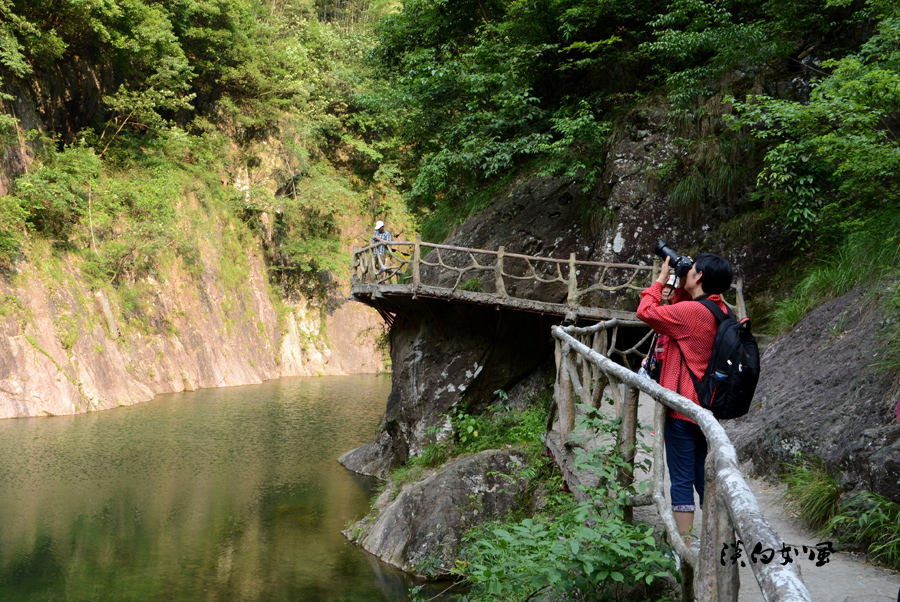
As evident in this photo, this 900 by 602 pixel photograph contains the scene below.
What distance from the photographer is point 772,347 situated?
8.30 meters

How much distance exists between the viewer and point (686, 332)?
Answer: 3496mm

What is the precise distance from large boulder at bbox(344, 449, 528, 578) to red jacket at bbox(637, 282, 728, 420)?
21.3 feet

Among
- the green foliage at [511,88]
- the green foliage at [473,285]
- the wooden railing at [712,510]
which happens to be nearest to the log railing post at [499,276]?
the green foliage at [473,285]

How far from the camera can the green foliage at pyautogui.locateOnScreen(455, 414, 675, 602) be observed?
3.45m

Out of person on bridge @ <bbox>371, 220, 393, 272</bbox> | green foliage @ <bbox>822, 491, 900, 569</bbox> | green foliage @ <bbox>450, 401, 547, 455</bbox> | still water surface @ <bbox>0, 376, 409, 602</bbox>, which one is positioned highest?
person on bridge @ <bbox>371, 220, 393, 272</bbox>

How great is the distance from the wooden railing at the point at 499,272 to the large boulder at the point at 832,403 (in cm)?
385

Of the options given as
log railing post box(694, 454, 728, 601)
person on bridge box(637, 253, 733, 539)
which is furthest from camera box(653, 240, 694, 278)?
log railing post box(694, 454, 728, 601)

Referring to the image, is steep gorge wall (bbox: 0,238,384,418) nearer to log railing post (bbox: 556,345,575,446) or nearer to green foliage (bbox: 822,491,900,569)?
log railing post (bbox: 556,345,575,446)

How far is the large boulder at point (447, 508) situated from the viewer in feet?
33.2

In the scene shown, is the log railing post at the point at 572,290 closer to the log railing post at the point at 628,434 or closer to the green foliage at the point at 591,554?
the green foliage at the point at 591,554

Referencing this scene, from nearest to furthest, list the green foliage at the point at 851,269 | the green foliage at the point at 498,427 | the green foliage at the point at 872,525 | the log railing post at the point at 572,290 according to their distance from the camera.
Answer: the green foliage at the point at 872,525 → the green foliage at the point at 851,269 → the log railing post at the point at 572,290 → the green foliage at the point at 498,427

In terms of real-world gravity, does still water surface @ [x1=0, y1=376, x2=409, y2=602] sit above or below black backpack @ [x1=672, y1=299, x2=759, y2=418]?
below

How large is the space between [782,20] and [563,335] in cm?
802

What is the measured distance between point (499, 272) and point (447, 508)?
13.0 ft
